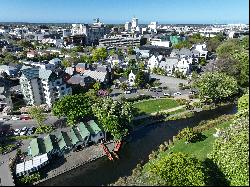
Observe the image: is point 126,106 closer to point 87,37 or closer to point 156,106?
point 156,106

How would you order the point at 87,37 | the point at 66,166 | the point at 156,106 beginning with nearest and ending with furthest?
the point at 66,166, the point at 156,106, the point at 87,37

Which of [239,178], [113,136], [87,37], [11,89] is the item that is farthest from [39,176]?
[87,37]

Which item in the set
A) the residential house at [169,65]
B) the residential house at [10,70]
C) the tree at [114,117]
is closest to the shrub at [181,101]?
the tree at [114,117]

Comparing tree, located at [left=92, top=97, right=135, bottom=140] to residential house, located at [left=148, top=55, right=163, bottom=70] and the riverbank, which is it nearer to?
the riverbank

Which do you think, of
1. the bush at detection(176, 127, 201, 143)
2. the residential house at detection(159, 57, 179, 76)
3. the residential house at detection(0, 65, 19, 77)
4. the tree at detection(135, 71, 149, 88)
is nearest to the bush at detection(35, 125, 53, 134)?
the bush at detection(176, 127, 201, 143)

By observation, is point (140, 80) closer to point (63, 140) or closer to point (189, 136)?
point (189, 136)
